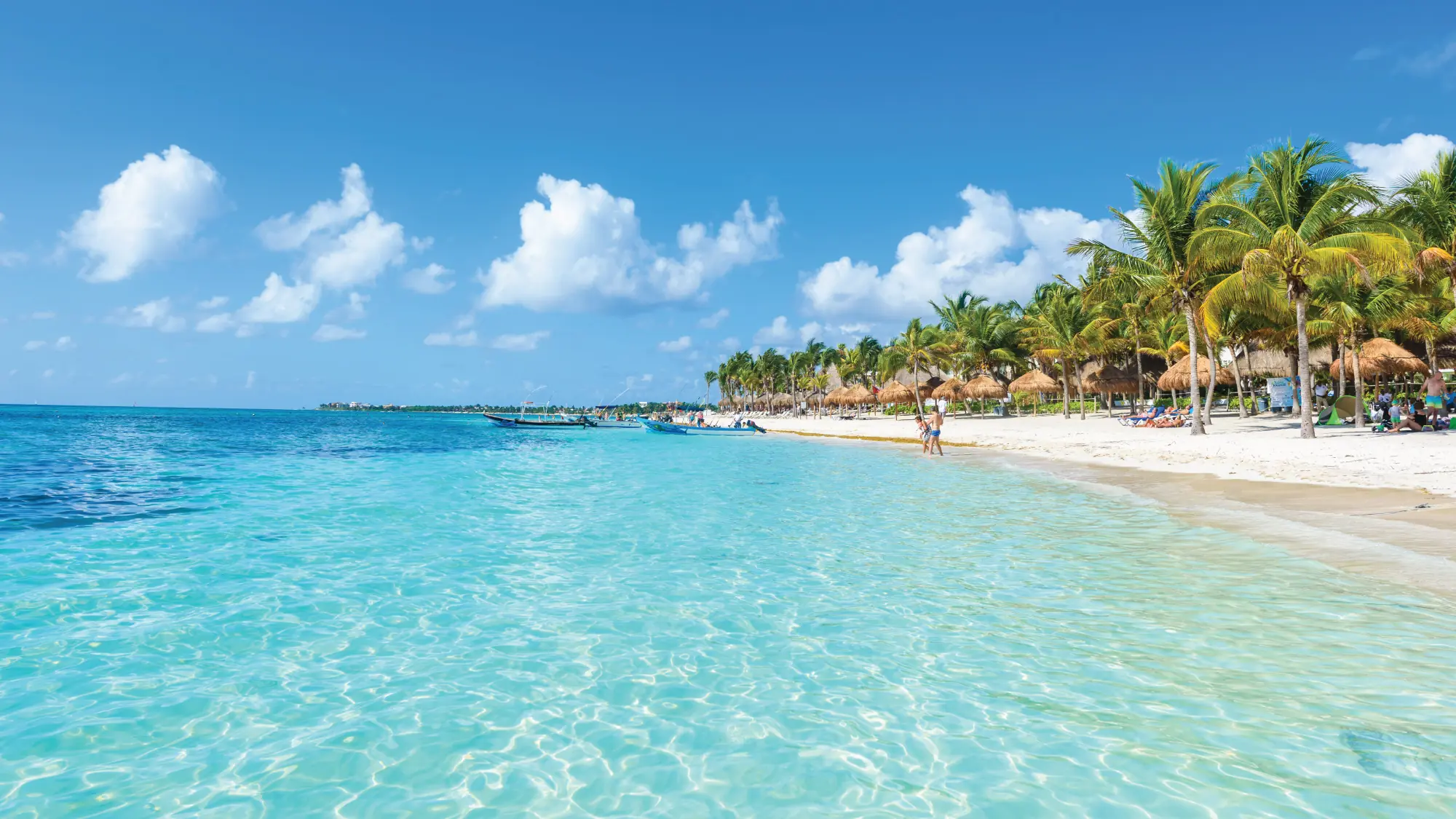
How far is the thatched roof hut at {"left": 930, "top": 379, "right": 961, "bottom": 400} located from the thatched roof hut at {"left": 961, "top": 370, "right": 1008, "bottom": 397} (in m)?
1.27

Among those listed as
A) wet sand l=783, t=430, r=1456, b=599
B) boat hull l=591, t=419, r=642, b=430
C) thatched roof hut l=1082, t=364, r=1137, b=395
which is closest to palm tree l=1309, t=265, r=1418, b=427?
thatched roof hut l=1082, t=364, r=1137, b=395

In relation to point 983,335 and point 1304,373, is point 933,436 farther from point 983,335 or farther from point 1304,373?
point 983,335

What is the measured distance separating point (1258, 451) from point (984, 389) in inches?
1014

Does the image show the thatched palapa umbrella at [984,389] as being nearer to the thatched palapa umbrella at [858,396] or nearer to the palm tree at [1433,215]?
the thatched palapa umbrella at [858,396]

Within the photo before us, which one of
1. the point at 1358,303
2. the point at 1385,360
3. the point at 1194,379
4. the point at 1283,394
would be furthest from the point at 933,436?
the point at 1385,360

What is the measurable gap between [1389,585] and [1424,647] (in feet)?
5.68

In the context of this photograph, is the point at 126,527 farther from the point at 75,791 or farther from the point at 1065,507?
the point at 1065,507

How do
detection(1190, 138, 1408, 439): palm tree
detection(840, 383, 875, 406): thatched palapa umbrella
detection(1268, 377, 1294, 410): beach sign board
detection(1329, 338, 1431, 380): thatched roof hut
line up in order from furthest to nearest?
detection(840, 383, 875, 406): thatched palapa umbrella < detection(1268, 377, 1294, 410): beach sign board < detection(1329, 338, 1431, 380): thatched roof hut < detection(1190, 138, 1408, 439): palm tree

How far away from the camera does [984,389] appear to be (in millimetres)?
42500

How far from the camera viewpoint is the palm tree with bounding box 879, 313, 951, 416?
46.3 metres

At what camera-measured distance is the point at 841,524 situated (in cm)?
1038

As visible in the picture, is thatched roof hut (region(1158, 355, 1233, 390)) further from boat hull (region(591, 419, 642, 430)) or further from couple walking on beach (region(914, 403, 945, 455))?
boat hull (region(591, 419, 642, 430))

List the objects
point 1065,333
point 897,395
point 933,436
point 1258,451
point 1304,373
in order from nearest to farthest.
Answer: point 1258,451 < point 1304,373 < point 933,436 < point 1065,333 < point 897,395

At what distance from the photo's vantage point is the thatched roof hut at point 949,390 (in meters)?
45.0
